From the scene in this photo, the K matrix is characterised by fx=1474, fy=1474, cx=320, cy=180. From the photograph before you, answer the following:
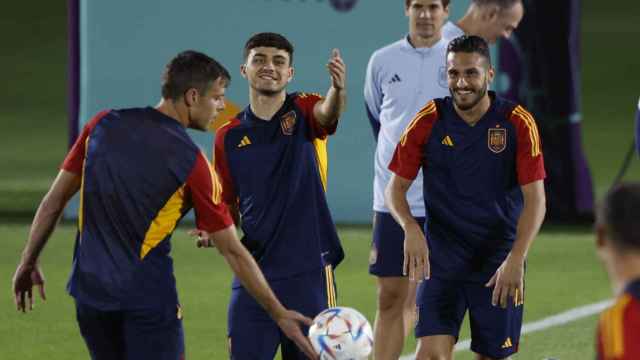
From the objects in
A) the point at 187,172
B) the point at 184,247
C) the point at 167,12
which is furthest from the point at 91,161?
the point at 167,12

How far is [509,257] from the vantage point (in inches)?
251

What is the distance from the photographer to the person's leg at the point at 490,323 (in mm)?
6668

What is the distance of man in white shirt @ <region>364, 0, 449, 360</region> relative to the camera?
25.8 ft

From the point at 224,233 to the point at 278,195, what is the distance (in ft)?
3.26

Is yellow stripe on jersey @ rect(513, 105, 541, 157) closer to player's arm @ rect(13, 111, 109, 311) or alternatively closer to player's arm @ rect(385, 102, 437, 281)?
player's arm @ rect(385, 102, 437, 281)

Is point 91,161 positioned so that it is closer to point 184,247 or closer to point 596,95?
point 184,247

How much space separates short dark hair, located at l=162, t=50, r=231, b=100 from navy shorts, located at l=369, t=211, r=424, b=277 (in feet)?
7.87

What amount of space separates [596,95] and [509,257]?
21408 mm

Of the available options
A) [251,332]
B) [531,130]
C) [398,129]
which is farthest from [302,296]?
[398,129]

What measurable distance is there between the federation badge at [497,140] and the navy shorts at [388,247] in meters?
1.35

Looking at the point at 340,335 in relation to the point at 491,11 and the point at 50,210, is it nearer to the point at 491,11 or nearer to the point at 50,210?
the point at 50,210

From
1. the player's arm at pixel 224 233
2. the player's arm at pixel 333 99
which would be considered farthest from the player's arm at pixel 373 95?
the player's arm at pixel 224 233

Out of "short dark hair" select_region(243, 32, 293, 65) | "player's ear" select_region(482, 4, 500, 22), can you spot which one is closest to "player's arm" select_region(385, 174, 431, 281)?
"short dark hair" select_region(243, 32, 293, 65)

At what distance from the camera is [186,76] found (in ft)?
18.4
